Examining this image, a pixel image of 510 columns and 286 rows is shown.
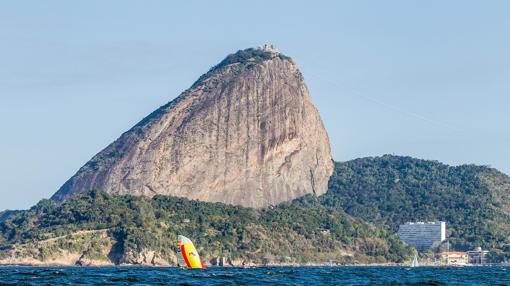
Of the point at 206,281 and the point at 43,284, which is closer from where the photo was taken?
the point at 43,284

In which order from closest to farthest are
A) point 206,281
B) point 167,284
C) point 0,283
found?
point 0,283
point 167,284
point 206,281

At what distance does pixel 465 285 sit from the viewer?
158 m

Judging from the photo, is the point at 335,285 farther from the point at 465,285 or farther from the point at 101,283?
the point at 101,283

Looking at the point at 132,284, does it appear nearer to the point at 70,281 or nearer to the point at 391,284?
the point at 70,281

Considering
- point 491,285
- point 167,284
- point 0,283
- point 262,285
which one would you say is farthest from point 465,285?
A: point 0,283

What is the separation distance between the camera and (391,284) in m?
152

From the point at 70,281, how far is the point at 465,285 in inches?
2089

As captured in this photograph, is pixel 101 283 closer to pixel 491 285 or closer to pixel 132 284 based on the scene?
pixel 132 284

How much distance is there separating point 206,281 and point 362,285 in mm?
20167

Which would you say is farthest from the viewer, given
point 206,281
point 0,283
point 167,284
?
point 206,281

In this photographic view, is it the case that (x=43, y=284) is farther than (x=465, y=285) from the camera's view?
No

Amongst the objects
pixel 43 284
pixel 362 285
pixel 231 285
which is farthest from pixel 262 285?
pixel 43 284

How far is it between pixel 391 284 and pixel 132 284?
35.5 meters

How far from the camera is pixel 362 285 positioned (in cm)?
15212
